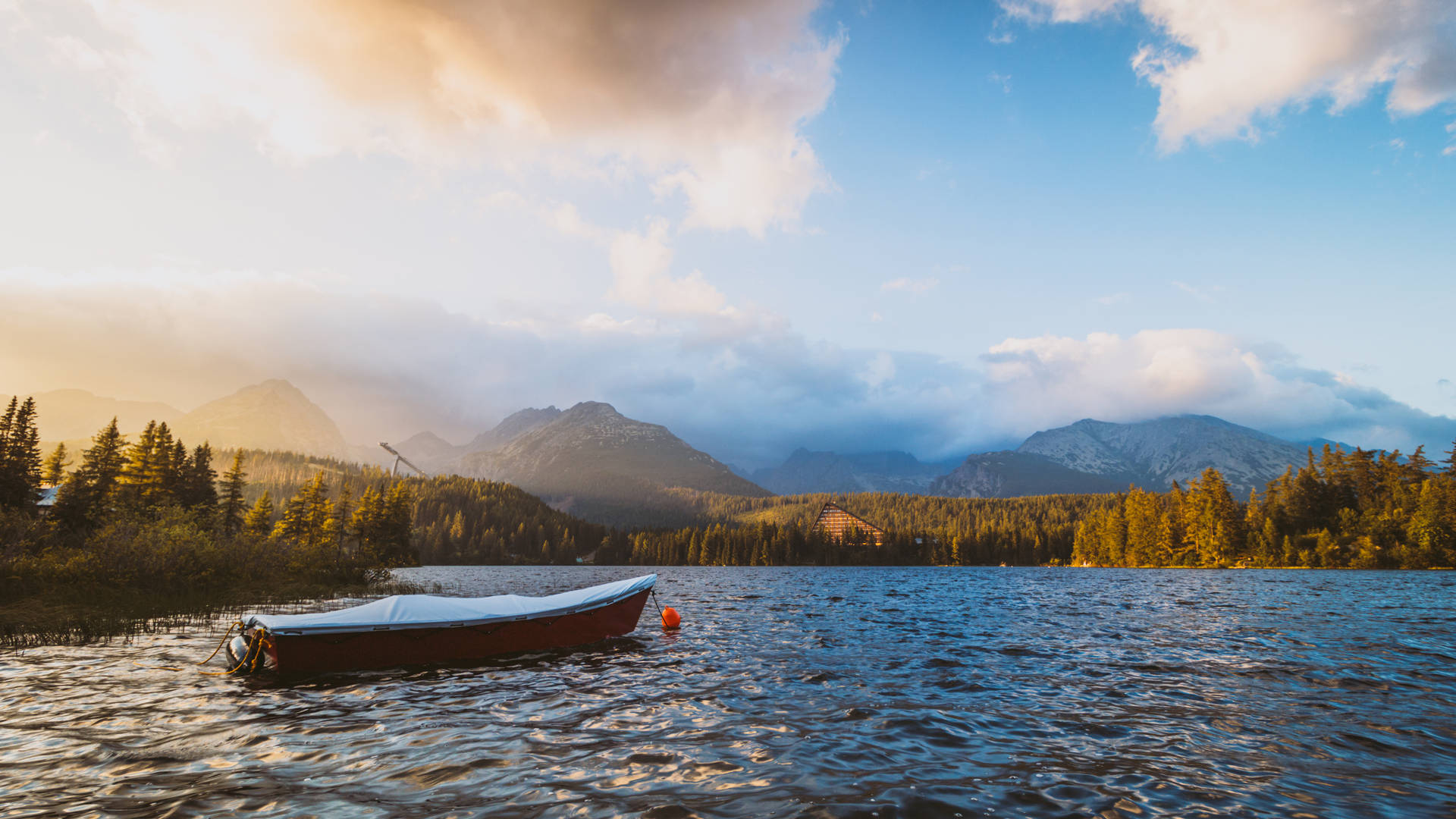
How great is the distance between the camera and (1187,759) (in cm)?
1088

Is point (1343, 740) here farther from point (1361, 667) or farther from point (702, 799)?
point (702, 799)

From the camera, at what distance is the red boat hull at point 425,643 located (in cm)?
1828

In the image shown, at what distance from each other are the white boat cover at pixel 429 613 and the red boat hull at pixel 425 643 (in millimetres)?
200

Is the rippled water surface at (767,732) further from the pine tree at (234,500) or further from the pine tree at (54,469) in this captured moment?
the pine tree at (234,500)

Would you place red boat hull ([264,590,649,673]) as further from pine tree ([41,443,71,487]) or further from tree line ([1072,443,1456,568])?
tree line ([1072,443,1456,568])

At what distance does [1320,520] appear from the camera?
114625mm

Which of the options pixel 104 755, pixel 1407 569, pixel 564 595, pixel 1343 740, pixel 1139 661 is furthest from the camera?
pixel 1407 569

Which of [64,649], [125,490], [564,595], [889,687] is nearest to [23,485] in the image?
[125,490]

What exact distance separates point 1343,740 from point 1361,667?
35.0 feet

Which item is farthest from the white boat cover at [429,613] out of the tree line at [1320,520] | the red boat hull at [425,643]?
the tree line at [1320,520]

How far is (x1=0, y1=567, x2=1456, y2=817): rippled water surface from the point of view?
9055 millimetres

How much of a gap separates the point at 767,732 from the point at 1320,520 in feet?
495

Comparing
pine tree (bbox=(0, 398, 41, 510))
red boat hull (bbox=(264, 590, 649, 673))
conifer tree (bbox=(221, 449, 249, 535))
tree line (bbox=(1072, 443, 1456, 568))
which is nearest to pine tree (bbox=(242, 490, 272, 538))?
conifer tree (bbox=(221, 449, 249, 535))

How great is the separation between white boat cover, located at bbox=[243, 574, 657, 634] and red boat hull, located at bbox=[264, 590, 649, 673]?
0.20 m
